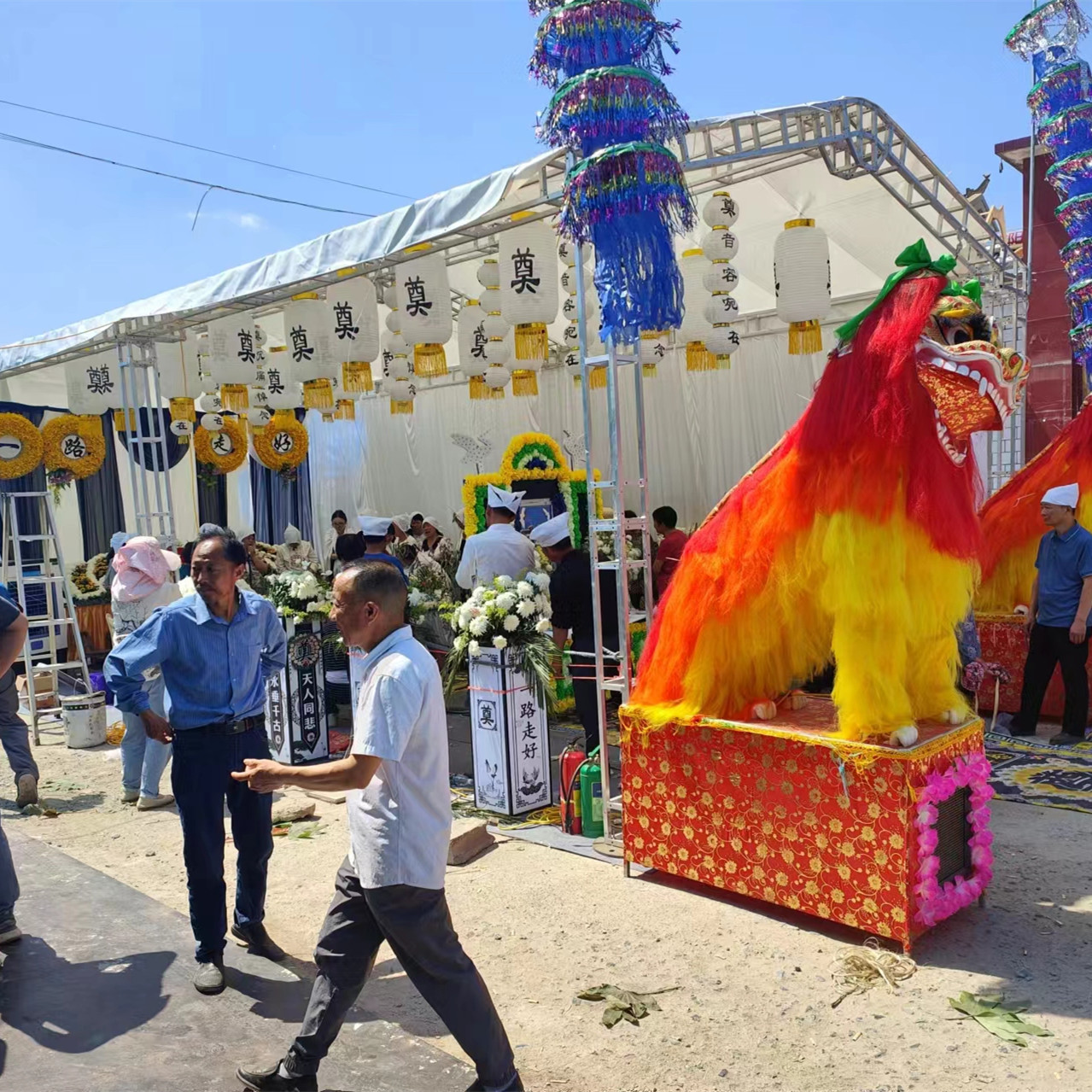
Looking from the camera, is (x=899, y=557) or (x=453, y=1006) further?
(x=899, y=557)

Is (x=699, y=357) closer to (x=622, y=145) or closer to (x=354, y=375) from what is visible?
(x=354, y=375)

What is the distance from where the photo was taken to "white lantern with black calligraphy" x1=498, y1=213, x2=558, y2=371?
655 cm

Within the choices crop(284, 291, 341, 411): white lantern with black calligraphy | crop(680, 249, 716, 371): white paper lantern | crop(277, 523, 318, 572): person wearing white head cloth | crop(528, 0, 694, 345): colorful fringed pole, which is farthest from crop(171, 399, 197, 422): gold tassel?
crop(528, 0, 694, 345): colorful fringed pole

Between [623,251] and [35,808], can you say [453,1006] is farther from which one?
[35,808]

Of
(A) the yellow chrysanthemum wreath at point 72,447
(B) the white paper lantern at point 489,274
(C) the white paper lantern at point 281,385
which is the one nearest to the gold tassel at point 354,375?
(B) the white paper lantern at point 489,274

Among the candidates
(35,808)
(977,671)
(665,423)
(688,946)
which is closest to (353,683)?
(35,808)

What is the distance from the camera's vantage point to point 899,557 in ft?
11.0

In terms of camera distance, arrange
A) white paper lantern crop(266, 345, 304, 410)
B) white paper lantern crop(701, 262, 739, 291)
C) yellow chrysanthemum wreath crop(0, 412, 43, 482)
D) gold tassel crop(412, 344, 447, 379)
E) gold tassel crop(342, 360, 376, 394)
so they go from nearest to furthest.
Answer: gold tassel crop(412, 344, 447, 379), white paper lantern crop(701, 262, 739, 291), gold tassel crop(342, 360, 376, 394), white paper lantern crop(266, 345, 304, 410), yellow chrysanthemum wreath crop(0, 412, 43, 482)

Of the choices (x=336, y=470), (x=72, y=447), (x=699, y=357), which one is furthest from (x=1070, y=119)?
(x=336, y=470)

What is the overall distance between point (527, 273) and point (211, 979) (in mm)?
4758

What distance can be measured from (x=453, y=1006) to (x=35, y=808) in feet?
14.1

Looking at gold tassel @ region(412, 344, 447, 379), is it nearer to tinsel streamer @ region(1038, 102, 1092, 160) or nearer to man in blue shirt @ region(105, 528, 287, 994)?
man in blue shirt @ region(105, 528, 287, 994)

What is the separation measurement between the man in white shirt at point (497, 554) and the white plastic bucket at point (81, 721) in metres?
3.01

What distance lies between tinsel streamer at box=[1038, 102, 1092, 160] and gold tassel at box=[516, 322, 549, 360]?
4208 millimetres
